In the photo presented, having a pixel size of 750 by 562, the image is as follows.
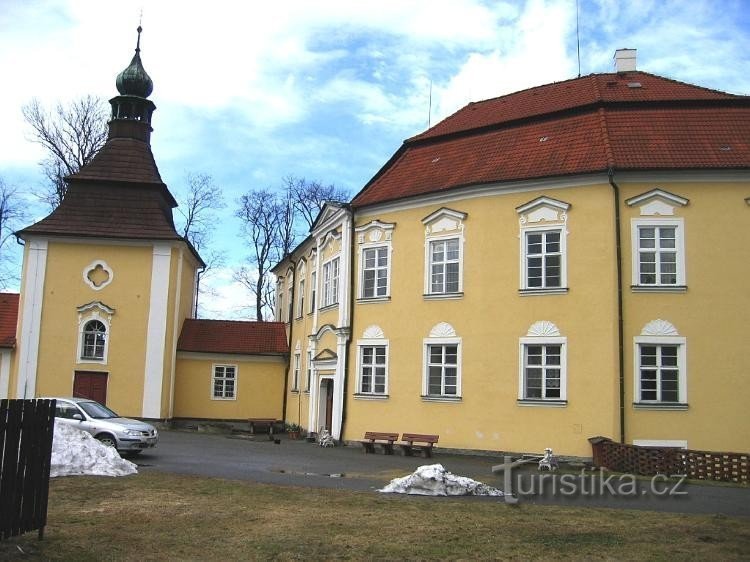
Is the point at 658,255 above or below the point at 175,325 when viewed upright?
above

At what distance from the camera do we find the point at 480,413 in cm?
2211

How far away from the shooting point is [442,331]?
23250mm

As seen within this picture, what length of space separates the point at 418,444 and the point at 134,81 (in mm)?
21563

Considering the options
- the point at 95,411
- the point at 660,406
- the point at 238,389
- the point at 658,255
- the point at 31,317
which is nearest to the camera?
the point at 95,411

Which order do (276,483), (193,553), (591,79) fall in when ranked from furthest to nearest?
1. (591,79)
2. (276,483)
3. (193,553)

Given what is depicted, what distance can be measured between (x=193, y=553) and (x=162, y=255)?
23.7 meters

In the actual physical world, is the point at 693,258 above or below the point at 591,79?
below

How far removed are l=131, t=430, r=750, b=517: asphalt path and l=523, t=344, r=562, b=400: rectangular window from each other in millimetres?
2086

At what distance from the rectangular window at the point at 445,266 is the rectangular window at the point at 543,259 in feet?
7.19

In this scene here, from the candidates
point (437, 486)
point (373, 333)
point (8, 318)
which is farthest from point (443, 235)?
point (8, 318)

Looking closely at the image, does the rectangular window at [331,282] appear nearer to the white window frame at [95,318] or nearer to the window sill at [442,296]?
the window sill at [442,296]

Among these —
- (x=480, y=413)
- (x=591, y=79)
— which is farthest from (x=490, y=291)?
(x=591, y=79)

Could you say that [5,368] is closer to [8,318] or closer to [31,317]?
[31,317]

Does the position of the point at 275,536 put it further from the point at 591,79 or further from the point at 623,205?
the point at 591,79
